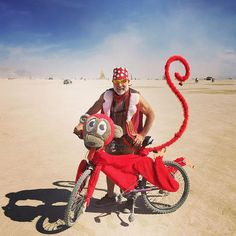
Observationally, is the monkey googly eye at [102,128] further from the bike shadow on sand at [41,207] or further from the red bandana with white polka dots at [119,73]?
the bike shadow on sand at [41,207]

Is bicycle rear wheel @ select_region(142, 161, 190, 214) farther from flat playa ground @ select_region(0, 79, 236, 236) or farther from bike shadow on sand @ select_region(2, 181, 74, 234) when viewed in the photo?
bike shadow on sand @ select_region(2, 181, 74, 234)

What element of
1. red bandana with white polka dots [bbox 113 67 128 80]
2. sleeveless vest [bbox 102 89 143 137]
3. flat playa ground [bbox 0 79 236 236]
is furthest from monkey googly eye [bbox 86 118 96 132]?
flat playa ground [bbox 0 79 236 236]

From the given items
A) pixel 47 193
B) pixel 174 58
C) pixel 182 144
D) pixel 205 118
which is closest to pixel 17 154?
pixel 47 193

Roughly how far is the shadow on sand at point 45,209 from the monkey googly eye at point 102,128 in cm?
144

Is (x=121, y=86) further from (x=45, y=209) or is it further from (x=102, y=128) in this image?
(x=45, y=209)

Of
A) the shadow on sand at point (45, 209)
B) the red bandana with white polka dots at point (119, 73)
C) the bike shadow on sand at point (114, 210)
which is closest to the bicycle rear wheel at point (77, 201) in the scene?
the shadow on sand at point (45, 209)

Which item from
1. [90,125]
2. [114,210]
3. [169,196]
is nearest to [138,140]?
[90,125]

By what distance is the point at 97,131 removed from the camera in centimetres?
353

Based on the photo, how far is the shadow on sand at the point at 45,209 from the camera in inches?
165

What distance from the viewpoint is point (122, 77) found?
3881 millimetres

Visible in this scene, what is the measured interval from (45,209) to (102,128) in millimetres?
1880

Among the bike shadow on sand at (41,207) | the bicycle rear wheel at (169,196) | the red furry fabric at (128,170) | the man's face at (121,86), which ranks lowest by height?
the bike shadow on sand at (41,207)

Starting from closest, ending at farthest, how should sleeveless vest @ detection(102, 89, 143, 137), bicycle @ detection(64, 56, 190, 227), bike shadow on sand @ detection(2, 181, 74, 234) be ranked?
bicycle @ detection(64, 56, 190, 227)
sleeveless vest @ detection(102, 89, 143, 137)
bike shadow on sand @ detection(2, 181, 74, 234)

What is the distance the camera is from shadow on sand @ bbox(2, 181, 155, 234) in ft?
13.7
